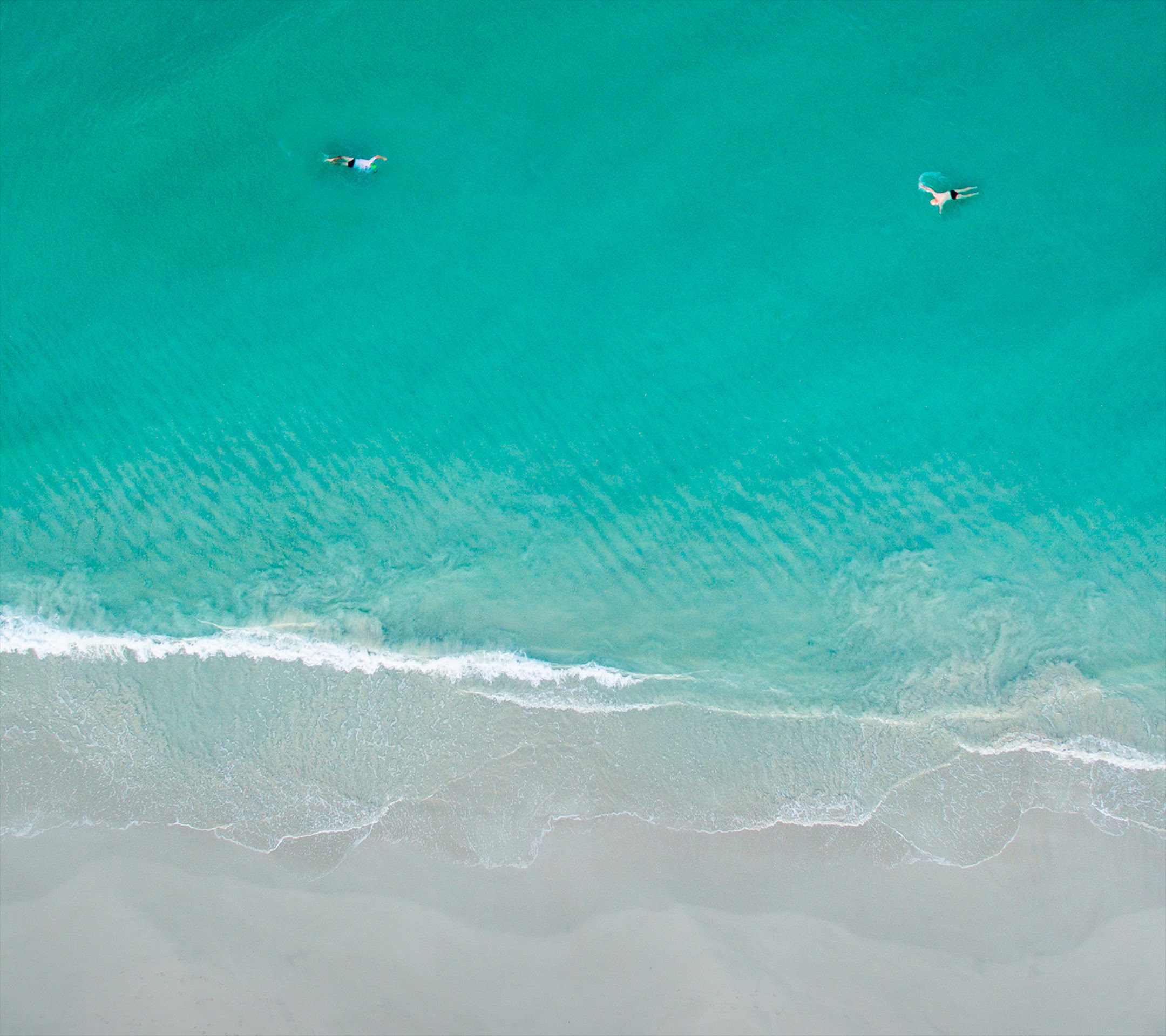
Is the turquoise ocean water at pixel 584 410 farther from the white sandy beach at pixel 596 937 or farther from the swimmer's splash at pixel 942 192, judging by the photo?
the white sandy beach at pixel 596 937

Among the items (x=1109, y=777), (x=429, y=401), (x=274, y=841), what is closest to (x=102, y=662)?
(x=274, y=841)

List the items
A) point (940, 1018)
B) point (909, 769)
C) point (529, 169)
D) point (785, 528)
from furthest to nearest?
1. point (529, 169)
2. point (785, 528)
3. point (909, 769)
4. point (940, 1018)

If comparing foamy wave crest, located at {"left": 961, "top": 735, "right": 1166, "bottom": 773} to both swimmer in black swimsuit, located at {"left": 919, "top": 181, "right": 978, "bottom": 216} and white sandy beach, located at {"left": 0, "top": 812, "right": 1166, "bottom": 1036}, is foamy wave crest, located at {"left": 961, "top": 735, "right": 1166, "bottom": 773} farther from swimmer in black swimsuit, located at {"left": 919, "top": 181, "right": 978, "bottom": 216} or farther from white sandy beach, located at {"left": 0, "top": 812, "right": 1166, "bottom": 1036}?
swimmer in black swimsuit, located at {"left": 919, "top": 181, "right": 978, "bottom": 216}

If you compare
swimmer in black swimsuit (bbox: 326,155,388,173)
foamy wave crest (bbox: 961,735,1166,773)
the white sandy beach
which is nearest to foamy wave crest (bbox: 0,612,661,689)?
the white sandy beach

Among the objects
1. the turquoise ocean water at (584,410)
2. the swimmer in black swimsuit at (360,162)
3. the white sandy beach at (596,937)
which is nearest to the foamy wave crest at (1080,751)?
the turquoise ocean water at (584,410)

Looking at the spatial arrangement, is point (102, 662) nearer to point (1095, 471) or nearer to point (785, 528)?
point (785, 528)

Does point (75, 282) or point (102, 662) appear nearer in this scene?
point (102, 662)

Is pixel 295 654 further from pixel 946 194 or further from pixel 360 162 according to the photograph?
pixel 946 194

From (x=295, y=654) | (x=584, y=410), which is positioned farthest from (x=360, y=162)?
(x=295, y=654)
